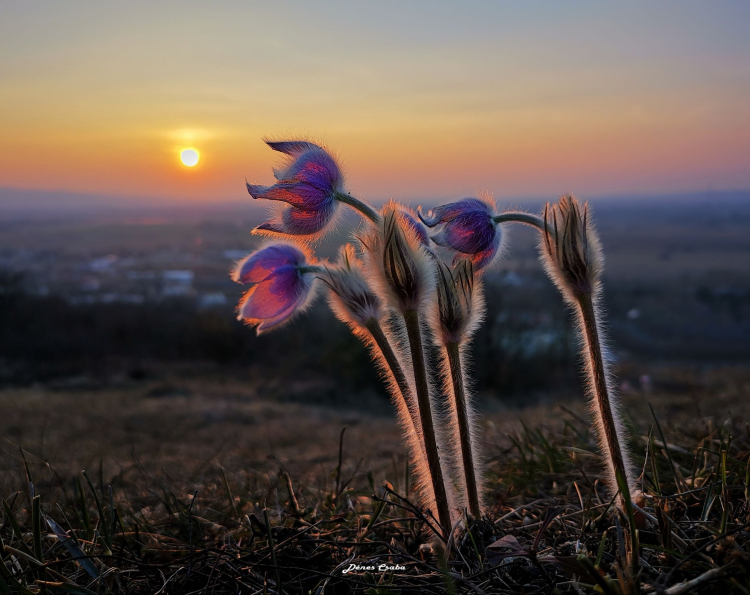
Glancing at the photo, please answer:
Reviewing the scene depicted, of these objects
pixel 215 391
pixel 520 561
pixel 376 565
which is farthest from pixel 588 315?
pixel 215 391

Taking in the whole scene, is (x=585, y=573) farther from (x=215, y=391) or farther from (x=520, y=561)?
(x=215, y=391)

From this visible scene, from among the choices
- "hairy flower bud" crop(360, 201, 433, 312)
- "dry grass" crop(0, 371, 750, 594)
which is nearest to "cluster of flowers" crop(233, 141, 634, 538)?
"hairy flower bud" crop(360, 201, 433, 312)

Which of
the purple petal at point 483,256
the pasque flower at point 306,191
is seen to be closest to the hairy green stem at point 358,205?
the pasque flower at point 306,191

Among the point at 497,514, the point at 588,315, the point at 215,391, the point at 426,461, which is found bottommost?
the point at 215,391

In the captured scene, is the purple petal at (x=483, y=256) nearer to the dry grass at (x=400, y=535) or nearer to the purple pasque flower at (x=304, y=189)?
the purple pasque flower at (x=304, y=189)

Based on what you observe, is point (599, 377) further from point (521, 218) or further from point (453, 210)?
point (453, 210)

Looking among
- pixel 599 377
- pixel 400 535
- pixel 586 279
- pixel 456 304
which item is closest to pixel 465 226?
pixel 456 304
